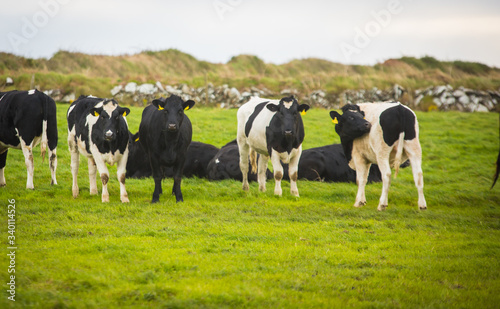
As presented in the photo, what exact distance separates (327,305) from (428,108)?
3428 cm

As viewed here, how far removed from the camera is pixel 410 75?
45.9 meters

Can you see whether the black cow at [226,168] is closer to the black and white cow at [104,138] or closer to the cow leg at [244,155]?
the cow leg at [244,155]

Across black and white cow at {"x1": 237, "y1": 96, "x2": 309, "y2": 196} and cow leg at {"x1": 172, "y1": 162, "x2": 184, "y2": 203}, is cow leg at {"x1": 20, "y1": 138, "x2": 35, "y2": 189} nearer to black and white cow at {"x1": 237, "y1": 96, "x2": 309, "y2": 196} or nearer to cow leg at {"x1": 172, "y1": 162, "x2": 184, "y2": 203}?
cow leg at {"x1": 172, "y1": 162, "x2": 184, "y2": 203}

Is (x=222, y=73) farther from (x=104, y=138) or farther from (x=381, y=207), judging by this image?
(x=381, y=207)

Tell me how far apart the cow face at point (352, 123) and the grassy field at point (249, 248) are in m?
1.72

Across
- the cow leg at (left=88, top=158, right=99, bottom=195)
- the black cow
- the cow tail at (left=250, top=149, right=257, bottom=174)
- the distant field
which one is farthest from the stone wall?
the cow leg at (left=88, top=158, right=99, bottom=195)

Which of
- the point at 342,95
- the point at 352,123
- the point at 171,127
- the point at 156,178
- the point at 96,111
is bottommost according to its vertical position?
the point at 156,178

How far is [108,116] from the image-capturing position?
11.3 metres

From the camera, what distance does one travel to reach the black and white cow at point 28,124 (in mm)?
12617

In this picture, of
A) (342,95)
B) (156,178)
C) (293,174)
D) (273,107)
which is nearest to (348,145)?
(293,174)

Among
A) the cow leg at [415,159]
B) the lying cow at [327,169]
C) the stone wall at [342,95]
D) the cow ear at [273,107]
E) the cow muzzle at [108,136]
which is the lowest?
the lying cow at [327,169]

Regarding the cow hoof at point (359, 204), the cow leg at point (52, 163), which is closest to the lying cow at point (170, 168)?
the cow leg at point (52, 163)

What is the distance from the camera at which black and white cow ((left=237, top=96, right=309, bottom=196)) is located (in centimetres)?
1237

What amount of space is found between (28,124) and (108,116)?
2.81 meters
